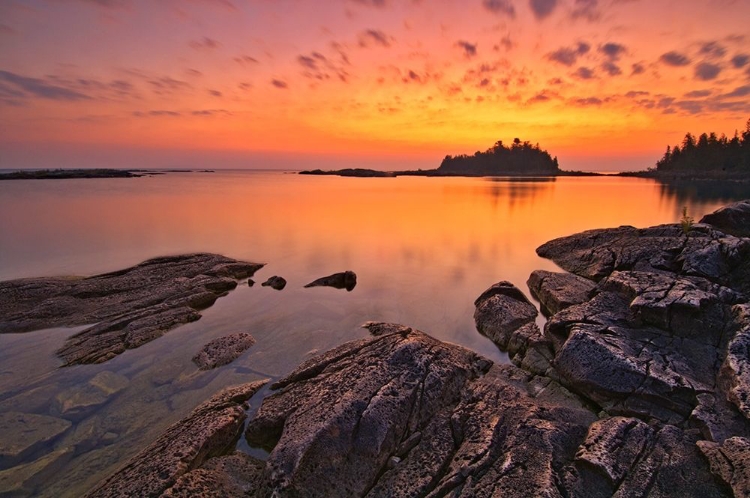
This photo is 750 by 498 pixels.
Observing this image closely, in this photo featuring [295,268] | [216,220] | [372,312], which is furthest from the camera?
[216,220]

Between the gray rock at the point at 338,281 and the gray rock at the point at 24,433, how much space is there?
10.2 metres

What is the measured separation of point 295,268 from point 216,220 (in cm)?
2148

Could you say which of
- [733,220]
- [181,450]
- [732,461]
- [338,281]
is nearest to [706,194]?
[733,220]

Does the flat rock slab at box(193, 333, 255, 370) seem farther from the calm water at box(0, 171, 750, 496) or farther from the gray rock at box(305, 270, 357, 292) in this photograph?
the gray rock at box(305, 270, 357, 292)

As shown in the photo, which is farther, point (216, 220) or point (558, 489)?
point (216, 220)

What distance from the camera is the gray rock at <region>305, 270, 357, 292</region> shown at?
16500mm

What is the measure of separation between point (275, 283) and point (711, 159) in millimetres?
158770

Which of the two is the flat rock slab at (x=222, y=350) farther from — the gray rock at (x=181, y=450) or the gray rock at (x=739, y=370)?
the gray rock at (x=739, y=370)

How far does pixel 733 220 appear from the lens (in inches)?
768

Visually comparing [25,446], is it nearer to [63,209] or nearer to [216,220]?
[216,220]

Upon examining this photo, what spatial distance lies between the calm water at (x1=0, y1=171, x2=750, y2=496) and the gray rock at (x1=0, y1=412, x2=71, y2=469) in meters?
0.20

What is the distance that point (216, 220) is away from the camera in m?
36.8

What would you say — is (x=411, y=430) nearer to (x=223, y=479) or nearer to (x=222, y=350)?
(x=223, y=479)

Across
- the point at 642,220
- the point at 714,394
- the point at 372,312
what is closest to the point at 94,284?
the point at 372,312
